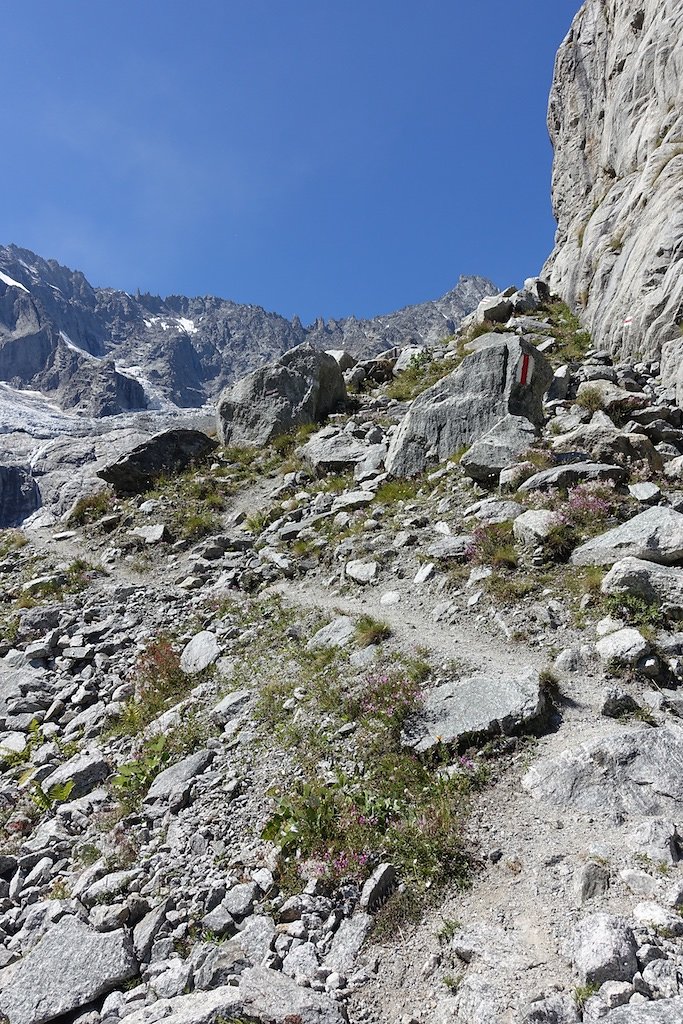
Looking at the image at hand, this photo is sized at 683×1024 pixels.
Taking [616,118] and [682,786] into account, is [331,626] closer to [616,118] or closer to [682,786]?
[682,786]

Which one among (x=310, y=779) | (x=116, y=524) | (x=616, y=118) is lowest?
(x=310, y=779)

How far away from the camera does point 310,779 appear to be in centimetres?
677

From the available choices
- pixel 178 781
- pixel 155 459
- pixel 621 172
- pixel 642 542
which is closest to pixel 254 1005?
pixel 178 781

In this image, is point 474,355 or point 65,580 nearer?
point 65,580

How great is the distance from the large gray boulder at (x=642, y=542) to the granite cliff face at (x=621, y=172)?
34.3ft

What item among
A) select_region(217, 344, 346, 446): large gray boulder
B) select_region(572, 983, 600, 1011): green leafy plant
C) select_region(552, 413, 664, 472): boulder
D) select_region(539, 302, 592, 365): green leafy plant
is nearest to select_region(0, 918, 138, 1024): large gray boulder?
select_region(572, 983, 600, 1011): green leafy plant

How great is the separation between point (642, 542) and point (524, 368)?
8.33 meters

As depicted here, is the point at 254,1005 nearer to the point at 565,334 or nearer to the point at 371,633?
the point at 371,633

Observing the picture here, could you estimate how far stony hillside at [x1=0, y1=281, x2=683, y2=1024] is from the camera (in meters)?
4.44

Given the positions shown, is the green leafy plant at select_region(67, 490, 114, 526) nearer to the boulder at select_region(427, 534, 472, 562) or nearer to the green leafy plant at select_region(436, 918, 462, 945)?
the boulder at select_region(427, 534, 472, 562)

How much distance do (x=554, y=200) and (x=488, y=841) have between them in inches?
1809

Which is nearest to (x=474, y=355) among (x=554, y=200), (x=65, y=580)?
(x=65, y=580)

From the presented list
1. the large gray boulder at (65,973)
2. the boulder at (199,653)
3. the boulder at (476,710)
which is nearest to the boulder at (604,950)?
the boulder at (476,710)

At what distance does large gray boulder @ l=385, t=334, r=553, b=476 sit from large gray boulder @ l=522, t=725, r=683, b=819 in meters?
10.8
